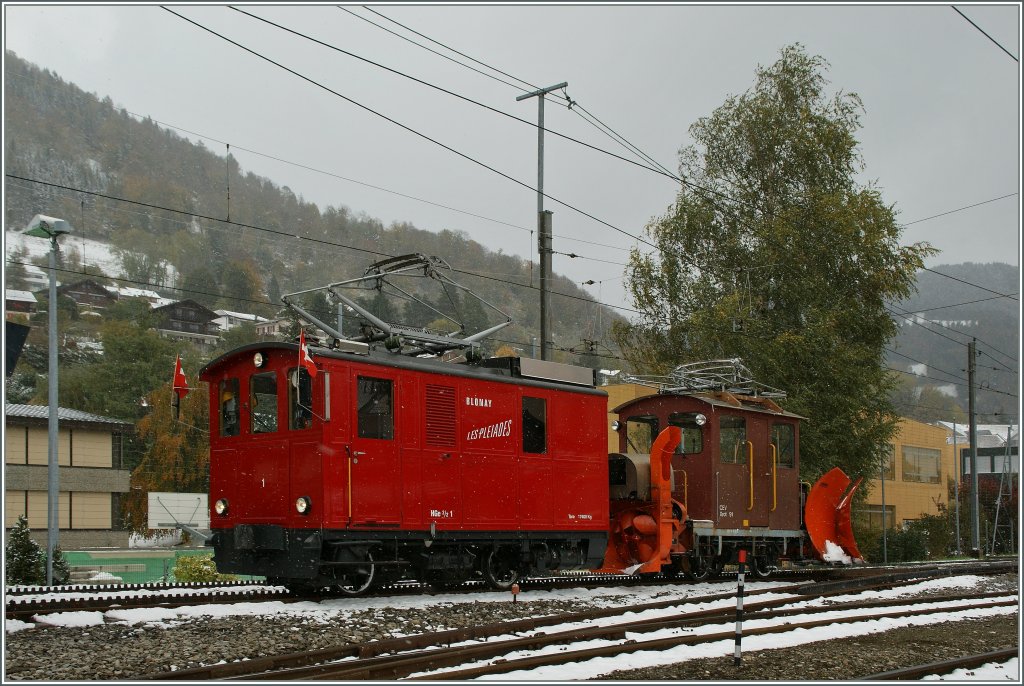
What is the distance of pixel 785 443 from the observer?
64.0 ft

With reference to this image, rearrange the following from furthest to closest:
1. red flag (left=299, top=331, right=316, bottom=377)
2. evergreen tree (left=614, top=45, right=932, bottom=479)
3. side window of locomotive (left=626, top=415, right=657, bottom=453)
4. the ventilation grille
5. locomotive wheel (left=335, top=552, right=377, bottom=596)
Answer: evergreen tree (left=614, top=45, right=932, bottom=479) < side window of locomotive (left=626, top=415, right=657, bottom=453) < the ventilation grille < locomotive wheel (left=335, top=552, right=377, bottom=596) < red flag (left=299, top=331, right=316, bottom=377)

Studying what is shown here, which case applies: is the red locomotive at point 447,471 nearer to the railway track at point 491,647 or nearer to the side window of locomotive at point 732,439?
the side window of locomotive at point 732,439

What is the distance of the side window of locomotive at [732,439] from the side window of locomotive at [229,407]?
8.81 m

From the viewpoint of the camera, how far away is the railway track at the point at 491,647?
812 centimetres

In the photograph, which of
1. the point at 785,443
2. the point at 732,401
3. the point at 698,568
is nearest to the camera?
the point at 698,568

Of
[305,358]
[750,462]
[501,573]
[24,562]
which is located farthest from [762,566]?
[24,562]

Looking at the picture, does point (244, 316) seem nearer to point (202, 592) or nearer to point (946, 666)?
point (202, 592)

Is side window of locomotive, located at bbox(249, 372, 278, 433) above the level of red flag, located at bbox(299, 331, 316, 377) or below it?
below

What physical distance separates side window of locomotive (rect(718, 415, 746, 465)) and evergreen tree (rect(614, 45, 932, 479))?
1182cm

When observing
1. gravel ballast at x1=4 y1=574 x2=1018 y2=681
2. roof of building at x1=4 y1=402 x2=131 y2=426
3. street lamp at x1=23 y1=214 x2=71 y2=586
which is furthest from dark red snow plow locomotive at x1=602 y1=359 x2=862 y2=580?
roof of building at x1=4 y1=402 x2=131 y2=426

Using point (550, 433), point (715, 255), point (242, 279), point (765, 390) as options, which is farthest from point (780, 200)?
point (242, 279)

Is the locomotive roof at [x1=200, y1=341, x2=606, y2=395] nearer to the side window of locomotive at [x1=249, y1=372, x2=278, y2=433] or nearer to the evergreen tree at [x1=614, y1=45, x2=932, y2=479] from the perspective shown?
the side window of locomotive at [x1=249, y1=372, x2=278, y2=433]

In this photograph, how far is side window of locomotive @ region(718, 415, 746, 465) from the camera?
58.9ft

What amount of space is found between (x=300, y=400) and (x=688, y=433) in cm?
844
